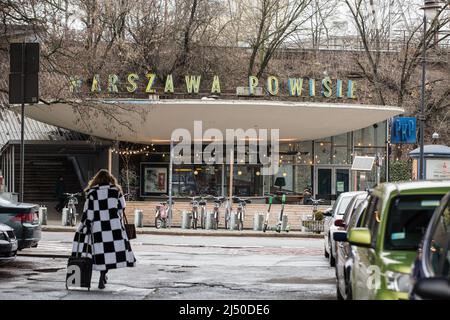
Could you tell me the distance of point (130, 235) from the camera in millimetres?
13250

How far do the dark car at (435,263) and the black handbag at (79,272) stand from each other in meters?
6.50

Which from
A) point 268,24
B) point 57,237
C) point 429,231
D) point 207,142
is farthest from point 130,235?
A: point 268,24

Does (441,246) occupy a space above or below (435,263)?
above

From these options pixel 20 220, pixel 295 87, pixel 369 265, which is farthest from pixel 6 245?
pixel 295 87

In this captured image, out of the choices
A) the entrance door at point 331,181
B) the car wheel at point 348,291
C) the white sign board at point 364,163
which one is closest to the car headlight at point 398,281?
the car wheel at point 348,291

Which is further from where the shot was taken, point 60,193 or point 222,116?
point 60,193

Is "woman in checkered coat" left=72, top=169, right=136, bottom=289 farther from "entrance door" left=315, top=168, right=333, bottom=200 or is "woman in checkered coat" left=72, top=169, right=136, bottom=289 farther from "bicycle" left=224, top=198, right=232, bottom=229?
"entrance door" left=315, top=168, right=333, bottom=200

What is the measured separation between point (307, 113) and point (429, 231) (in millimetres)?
29333

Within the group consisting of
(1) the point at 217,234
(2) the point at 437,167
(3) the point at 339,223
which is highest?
(2) the point at 437,167

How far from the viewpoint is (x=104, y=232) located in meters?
12.8

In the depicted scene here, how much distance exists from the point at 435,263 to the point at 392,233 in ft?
6.77

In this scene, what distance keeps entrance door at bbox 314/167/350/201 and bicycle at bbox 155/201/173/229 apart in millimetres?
12407

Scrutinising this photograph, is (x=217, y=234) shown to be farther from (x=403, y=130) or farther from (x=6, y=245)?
(x=6, y=245)
